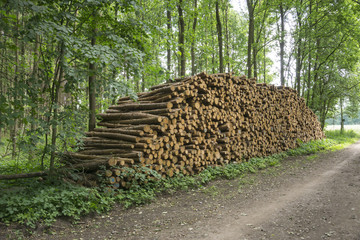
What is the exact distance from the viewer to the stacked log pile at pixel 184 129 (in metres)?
6.38

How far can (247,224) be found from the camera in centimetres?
444

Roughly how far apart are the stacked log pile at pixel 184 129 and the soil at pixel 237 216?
42.7 inches

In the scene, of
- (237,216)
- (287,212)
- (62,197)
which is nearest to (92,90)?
(62,197)

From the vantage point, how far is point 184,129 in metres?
7.58

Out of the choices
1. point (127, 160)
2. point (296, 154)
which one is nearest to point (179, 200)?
point (127, 160)

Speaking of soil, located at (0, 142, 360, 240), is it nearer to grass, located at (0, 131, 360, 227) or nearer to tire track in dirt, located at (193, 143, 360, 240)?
tire track in dirt, located at (193, 143, 360, 240)

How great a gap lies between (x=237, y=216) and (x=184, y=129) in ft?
10.7

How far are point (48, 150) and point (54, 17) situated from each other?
2583 millimetres

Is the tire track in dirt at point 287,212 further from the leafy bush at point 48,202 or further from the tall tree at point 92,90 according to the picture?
the tall tree at point 92,90

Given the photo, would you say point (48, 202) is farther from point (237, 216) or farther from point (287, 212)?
point (287, 212)

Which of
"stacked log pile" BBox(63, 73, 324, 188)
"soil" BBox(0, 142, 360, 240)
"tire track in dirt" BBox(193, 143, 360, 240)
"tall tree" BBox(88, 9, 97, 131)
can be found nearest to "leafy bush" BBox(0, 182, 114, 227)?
"soil" BBox(0, 142, 360, 240)

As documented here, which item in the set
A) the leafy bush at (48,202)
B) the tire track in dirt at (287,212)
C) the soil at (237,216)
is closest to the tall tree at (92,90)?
the leafy bush at (48,202)

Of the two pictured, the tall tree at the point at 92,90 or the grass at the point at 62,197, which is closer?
the grass at the point at 62,197

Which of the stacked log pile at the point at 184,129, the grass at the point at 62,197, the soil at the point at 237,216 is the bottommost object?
the soil at the point at 237,216
